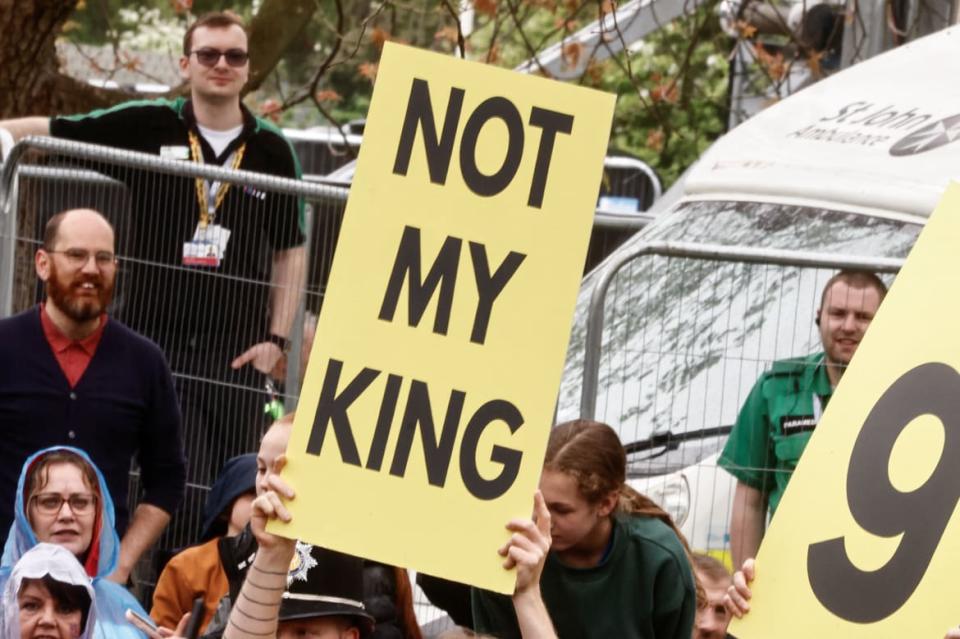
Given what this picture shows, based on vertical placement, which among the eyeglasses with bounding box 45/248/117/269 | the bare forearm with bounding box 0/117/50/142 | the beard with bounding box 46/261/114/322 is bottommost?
the beard with bounding box 46/261/114/322

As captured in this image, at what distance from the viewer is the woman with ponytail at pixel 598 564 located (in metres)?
5.72

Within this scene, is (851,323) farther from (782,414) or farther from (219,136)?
(219,136)

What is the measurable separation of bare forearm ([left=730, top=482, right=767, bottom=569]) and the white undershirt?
2530 mm

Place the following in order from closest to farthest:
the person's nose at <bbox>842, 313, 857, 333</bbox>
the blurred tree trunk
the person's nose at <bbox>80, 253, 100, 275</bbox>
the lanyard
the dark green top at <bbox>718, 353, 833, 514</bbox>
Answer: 1. the person's nose at <bbox>842, 313, 857, 333</bbox>
2. the dark green top at <bbox>718, 353, 833, 514</bbox>
3. the person's nose at <bbox>80, 253, 100, 275</bbox>
4. the lanyard
5. the blurred tree trunk

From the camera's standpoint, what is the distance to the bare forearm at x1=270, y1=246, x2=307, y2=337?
803 cm

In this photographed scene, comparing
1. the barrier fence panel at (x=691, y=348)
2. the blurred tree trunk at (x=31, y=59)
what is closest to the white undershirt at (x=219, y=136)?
the barrier fence panel at (x=691, y=348)

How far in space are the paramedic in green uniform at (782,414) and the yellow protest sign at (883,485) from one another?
228 centimetres

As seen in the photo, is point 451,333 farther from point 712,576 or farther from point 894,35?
point 894,35

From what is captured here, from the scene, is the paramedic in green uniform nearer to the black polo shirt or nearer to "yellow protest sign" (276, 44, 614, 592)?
the black polo shirt

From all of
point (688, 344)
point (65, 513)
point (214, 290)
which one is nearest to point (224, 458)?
point (214, 290)

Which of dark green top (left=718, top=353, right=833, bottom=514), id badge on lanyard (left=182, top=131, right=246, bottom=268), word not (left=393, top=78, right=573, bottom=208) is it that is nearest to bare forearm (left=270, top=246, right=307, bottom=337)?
id badge on lanyard (left=182, top=131, right=246, bottom=268)

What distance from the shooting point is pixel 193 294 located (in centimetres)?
811

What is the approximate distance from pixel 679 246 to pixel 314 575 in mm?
2143

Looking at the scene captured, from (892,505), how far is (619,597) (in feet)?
3.90
